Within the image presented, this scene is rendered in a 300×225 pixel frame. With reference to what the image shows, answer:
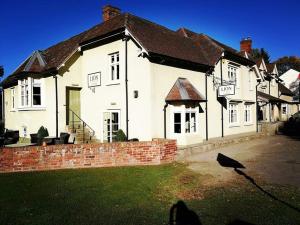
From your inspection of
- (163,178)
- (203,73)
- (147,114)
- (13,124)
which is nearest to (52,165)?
(163,178)

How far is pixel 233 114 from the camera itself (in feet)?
78.3

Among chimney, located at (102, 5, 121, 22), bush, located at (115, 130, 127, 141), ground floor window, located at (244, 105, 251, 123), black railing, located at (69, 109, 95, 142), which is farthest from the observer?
ground floor window, located at (244, 105, 251, 123)

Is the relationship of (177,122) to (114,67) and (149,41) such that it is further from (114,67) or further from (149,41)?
(114,67)

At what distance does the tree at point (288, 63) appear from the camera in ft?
254

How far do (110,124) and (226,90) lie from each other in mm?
8324

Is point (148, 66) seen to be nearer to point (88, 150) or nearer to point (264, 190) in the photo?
point (88, 150)

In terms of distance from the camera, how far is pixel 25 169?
1129 centimetres

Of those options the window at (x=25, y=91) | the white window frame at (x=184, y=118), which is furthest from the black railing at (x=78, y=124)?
the white window frame at (x=184, y=118)

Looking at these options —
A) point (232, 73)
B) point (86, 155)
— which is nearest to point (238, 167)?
point (86, 155)

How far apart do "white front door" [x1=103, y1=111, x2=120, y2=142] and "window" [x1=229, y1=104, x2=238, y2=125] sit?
33.4 feet

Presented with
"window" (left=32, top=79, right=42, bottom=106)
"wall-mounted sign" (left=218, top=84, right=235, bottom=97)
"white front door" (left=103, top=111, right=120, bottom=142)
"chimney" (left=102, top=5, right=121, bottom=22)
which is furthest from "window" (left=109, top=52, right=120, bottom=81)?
"wall-mounted sign" (left=218, top=84, right=235, bottom=97)

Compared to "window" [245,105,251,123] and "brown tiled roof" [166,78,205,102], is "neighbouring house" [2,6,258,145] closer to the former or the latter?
"brown tiled roof" [166,78,205,102]

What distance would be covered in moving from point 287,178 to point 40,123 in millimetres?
16515

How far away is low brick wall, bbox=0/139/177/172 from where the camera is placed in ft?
36.8
